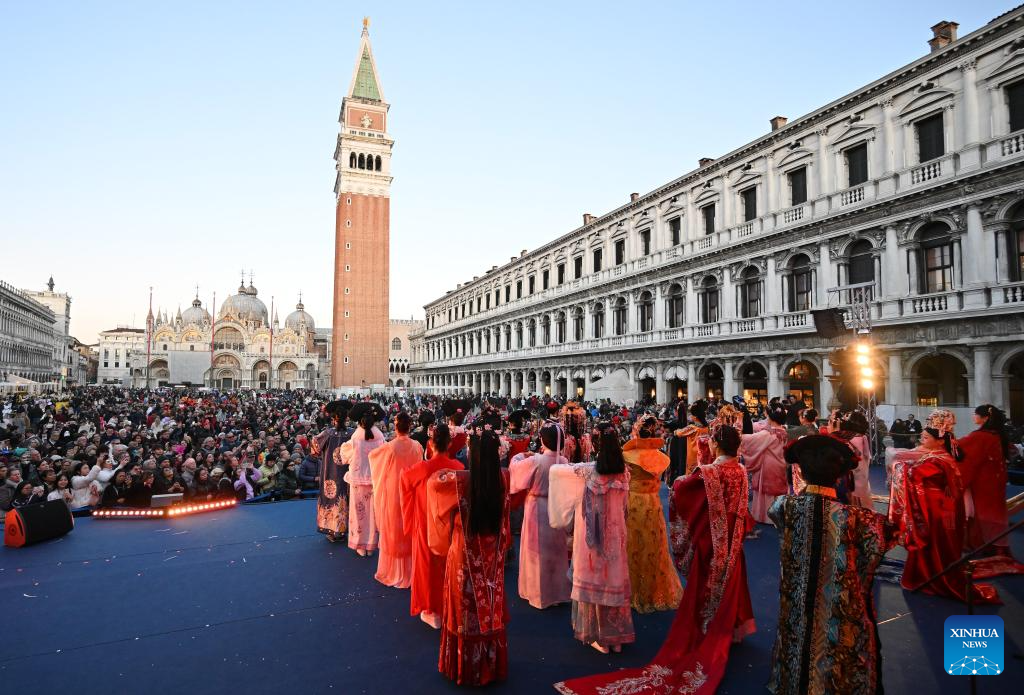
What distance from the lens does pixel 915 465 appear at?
5.74 meters

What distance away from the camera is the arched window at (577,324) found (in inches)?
1433

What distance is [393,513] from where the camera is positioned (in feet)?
20.0

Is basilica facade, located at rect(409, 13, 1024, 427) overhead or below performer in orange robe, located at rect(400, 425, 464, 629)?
overhead

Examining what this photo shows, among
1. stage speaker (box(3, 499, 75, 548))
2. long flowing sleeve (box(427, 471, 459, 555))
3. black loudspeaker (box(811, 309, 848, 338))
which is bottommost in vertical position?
stage speaker (box(3, 499, 75, 548))

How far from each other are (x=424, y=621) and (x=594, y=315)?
100 feet

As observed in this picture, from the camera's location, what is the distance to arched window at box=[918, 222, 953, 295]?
17469mm

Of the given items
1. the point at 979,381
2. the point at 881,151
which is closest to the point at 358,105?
the point at 881,151

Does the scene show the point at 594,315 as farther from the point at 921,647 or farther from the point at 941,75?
the point at 921,647

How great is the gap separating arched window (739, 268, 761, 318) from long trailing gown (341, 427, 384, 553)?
20.7m

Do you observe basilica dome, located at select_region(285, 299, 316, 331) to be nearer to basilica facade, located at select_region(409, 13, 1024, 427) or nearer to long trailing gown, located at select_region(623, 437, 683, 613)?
basilica facade, located at select_region(409, 13, 1024, 427)

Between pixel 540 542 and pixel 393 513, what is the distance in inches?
65.4

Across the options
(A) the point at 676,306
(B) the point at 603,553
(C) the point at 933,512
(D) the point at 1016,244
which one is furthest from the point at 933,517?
(A) the point at 676,306

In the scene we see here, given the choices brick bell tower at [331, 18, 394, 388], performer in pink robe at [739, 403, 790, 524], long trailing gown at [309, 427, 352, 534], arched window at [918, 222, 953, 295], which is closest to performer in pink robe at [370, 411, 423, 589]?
long trailing gown at [309, 427, 352, 534]

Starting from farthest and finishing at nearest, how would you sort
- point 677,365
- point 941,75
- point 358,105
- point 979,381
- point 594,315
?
point 358,105
point 594,315
point 677,365
point 941,75
point 979,381
